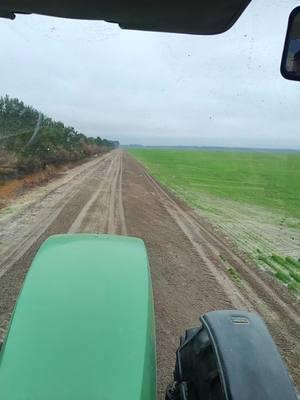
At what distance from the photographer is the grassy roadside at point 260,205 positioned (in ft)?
17.9

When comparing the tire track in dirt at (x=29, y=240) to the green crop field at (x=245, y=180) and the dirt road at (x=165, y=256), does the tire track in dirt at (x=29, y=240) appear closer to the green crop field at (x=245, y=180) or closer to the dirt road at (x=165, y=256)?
the dirt road at (x=165, y=256)

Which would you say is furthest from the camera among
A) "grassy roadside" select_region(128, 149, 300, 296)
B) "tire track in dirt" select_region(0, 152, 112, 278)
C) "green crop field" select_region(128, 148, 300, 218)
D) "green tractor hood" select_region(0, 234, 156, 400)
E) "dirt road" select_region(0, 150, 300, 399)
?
"green crop field" select_region(128, 148, 300, 218)

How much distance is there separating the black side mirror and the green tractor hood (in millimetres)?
953

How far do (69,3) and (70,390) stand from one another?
112 cm

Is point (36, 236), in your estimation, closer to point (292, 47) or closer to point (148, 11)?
point (148, 11)

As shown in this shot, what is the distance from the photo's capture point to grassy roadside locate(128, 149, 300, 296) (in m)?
5.45

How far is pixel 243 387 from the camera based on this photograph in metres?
1.15

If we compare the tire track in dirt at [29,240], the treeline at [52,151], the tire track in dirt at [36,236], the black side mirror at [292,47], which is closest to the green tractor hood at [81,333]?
the black side mirror at [292,47]

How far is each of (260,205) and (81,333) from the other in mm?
10055

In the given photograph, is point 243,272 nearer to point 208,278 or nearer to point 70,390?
point 208,278

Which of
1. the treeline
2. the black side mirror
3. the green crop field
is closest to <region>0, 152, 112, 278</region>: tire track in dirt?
the green crop field

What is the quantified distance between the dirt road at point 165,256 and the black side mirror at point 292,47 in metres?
1.92

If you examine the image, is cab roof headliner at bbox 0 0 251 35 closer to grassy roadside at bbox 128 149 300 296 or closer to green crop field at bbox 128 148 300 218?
grassy roadside at bbox 128 149 300 296

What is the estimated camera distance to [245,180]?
15.7 metres
